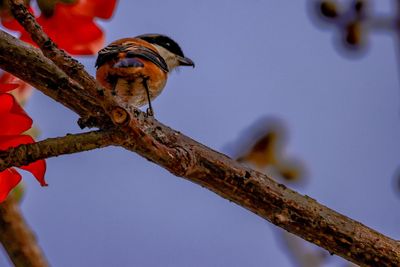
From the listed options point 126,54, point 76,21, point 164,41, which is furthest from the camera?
point 164,41

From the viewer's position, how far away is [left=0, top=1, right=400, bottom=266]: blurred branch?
1.32m

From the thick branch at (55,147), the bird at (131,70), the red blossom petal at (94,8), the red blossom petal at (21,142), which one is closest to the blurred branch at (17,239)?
the bird at (131,70)

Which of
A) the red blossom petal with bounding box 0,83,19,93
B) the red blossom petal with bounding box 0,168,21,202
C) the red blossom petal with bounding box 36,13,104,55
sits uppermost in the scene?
the red blossom petal with bounding box 36,13,104,55

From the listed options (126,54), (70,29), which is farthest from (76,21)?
(126,54)

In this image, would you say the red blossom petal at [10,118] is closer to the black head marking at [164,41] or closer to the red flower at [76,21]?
the red flower at [76,21]

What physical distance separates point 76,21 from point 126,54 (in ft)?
0.49

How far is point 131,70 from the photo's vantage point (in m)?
1.86

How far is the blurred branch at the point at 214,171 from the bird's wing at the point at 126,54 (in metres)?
0.45

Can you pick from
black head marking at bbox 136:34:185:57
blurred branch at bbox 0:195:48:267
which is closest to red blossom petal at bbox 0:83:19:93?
blurred branch at bbox 0:195:48:267

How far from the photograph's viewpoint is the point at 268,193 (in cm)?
146

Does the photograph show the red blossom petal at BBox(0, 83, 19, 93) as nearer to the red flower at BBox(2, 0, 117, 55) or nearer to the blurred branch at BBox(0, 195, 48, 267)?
the red flower at BBox(2, 0, 117, 55)

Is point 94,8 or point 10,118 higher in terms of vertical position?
point 94,8

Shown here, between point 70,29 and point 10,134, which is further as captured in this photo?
point 70,29

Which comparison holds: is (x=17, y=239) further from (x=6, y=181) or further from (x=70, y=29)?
(x=6, y=181)
